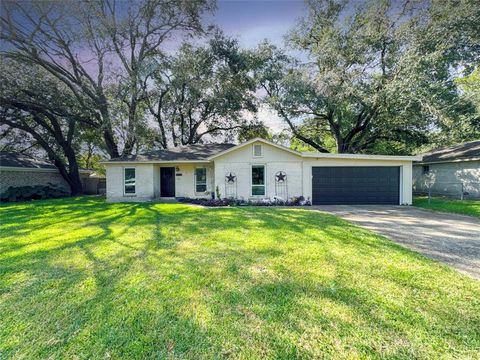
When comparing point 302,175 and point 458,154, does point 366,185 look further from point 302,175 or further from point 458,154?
point 458,154

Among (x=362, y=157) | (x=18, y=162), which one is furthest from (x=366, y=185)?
(x=18, y=162)

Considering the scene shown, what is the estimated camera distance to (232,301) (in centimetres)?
272

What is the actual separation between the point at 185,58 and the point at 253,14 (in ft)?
23.3

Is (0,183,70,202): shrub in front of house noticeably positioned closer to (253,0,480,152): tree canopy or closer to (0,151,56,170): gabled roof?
(0,151,56,170): gabled roof

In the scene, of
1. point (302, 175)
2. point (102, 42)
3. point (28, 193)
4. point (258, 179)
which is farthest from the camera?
point (102, 42)

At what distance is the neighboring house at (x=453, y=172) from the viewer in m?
12.9

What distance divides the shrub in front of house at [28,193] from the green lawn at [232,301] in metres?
12.9

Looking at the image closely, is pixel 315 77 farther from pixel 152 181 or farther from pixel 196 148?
pixel 152 181

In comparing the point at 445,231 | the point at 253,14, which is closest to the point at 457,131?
the point at 445,231

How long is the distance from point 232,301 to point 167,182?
1201cm

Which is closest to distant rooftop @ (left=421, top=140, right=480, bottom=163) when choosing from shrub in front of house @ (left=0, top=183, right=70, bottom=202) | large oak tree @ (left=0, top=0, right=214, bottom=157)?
large oak tree @ (left=0, top=0, right=214, bottom=157)

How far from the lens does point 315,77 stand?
49.8 ft

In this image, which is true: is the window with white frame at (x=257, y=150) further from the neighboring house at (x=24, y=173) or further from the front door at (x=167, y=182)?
the neighboring house at (x=24, y=173)

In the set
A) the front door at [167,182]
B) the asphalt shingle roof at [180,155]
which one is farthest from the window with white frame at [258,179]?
the front door at [167,182]
